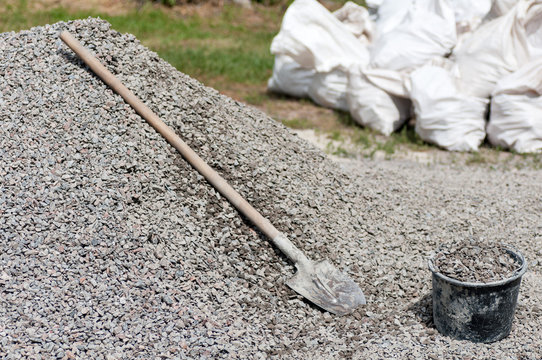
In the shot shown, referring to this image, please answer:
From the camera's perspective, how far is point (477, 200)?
12.5ft

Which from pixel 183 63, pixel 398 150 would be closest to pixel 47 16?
pixel 183 63

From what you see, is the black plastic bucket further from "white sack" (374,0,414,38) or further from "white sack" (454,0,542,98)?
"white sack" (374,0,414,38)

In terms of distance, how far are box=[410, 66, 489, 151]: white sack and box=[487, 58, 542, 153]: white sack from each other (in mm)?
152

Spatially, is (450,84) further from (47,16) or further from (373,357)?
(47,16)

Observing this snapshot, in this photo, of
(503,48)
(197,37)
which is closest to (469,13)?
(503,48)

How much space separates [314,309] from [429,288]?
564 mm

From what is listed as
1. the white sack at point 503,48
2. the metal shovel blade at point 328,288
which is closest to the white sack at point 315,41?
the white sack at point 503,48

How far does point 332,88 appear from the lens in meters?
5.73

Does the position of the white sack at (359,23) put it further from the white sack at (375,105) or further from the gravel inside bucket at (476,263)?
the gravel inside bucket at (476,263)

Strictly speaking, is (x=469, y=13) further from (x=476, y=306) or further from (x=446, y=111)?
(x=476, y=306)

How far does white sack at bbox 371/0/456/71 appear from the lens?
525 cm

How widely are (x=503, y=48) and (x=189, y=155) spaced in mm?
3100

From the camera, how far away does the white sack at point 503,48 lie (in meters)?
4.84

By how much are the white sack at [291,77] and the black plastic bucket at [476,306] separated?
3770 millimetres
